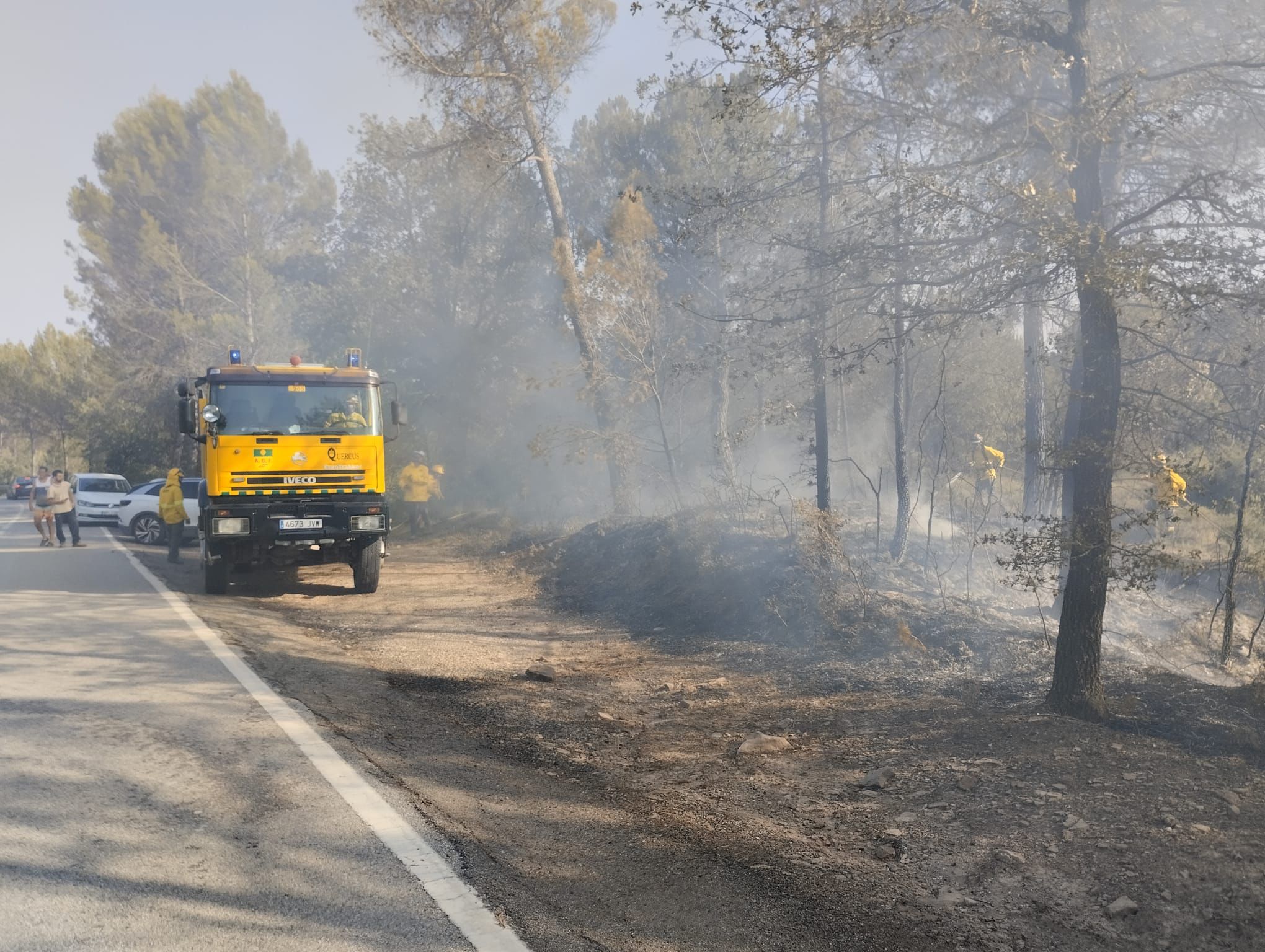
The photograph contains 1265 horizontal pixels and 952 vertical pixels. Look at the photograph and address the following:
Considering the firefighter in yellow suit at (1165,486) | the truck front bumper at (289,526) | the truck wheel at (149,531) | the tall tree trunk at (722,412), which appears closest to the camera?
the firefighter in yellow suit at (1165,486)

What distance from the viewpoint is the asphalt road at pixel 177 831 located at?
3.56 metres

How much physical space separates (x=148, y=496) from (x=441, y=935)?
2342 cm

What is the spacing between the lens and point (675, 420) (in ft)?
96.2

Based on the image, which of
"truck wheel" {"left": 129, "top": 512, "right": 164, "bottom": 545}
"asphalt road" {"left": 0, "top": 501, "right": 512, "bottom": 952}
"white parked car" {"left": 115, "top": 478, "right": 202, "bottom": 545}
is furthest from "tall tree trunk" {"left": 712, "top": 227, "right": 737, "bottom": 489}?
"truck wheel" {"left": 129, "top": 512, "right": 164, "bottom": 545}

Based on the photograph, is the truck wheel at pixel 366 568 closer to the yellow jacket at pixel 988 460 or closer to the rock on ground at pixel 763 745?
the rock on ground at pixel 763 745

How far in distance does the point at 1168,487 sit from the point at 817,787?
165 inches

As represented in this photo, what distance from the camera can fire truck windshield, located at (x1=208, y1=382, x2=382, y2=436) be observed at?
1245cm

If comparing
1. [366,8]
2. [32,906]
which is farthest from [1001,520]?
[32,906]

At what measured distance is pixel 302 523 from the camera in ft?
41.0

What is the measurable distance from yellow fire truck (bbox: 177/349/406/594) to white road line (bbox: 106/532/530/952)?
4.82 metres

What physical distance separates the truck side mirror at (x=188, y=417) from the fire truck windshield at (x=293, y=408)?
24 centimetres

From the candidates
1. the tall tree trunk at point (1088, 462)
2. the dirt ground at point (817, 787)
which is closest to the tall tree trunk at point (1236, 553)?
the dirt ground at point (817, 787)

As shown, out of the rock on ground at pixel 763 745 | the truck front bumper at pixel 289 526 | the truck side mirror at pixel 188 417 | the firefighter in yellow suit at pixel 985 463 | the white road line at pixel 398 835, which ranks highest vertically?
the truck side mirror at pixel 188 417

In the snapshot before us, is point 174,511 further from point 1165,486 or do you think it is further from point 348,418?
point 1165,486
